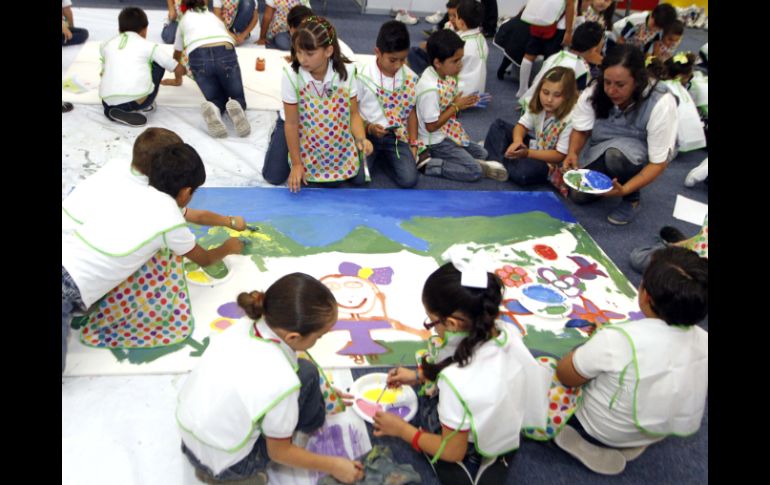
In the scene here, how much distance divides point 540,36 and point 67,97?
327 cm

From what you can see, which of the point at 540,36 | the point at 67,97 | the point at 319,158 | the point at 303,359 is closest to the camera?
the point at 303,359

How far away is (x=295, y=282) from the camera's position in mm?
1414

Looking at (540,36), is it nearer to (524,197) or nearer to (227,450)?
(524,197)

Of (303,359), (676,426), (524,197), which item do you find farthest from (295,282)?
(524,197)

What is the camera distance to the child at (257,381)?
54.2 inches

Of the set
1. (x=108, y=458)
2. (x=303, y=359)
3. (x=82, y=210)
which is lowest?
(x=108, y=458)

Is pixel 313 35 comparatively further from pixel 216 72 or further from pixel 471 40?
pixel 471 40

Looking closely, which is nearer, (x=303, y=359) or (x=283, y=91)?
(x=303, y=359)

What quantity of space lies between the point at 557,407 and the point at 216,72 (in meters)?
2.75

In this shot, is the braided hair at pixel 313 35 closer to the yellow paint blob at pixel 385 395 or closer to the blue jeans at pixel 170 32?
the yellow paint blob at pixel 385 395

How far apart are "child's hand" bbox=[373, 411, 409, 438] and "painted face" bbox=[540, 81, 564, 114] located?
198 centimetres

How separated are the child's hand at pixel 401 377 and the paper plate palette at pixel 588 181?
1.52 metres

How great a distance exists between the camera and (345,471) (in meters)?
1.55

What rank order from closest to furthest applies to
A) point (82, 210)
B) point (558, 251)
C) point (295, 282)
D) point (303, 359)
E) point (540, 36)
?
point (295, 282), point (303, 359), point (82, 210), point (558, 251), point (540, 36)
